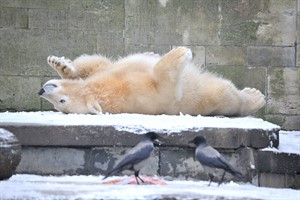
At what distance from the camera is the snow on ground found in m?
5.07

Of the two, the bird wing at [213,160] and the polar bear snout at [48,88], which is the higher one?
the polar bear snout at [48,88]

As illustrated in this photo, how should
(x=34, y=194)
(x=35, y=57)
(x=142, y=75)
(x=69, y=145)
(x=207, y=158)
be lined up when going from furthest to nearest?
1. (x=35, y=57)
2. (x=142, y=75)
3. (x=69, y=145)
4. (x=207, y=158)
5. (x=34, y=194)

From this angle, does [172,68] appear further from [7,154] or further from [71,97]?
[7,154]

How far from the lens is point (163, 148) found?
6977mm

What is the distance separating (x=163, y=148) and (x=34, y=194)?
6.65 feet

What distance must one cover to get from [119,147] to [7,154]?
135cm

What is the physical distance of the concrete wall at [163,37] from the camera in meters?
11.5

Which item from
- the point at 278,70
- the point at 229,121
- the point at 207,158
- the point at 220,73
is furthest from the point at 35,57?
the point at 207,158

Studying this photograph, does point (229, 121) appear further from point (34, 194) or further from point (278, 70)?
point (278, 70)

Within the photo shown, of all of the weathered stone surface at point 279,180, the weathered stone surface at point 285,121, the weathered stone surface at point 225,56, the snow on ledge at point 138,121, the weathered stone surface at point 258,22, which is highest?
the weathered stone surface at point 258,22

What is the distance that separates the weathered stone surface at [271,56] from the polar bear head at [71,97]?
407 centimetres

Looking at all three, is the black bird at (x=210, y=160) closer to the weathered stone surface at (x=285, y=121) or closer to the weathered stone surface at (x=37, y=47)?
the weathered stone surface at (x=37, y=47)

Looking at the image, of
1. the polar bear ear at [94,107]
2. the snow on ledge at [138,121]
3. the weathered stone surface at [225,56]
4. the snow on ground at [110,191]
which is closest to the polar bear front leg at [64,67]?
the snow on ledge at [138,121]

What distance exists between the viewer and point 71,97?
8109 mm
